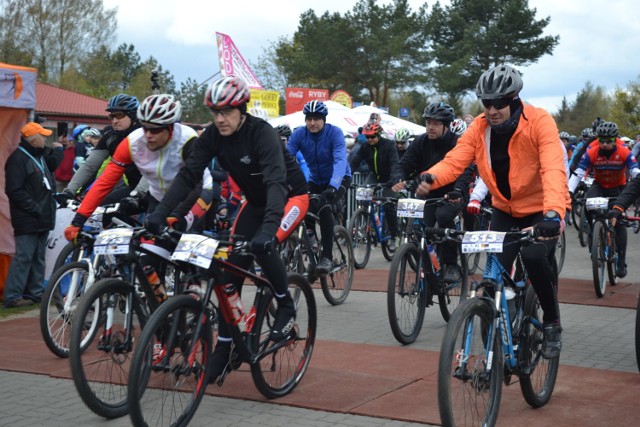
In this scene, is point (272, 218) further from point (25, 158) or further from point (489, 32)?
point (489, 32)

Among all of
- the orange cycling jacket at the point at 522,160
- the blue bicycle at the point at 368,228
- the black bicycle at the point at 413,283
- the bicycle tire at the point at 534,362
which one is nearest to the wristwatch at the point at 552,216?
the orange cycling jacket at the point at 522,160

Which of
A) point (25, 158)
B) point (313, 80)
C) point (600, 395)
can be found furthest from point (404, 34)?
point (600, 395)

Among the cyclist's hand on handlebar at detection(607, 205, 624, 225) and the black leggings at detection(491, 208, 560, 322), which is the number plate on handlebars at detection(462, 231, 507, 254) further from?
the cyclist's hand on handlebar at detection(607, 205, 624, 225)

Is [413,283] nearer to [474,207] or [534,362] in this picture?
[474,207]

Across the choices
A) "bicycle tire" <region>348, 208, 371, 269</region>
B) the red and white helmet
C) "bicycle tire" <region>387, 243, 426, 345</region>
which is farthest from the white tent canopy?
the red and white helmet

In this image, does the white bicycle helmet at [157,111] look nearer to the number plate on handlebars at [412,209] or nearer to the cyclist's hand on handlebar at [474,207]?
the number plate on handlebars at [412,209]

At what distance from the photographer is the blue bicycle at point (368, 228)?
44.9ft

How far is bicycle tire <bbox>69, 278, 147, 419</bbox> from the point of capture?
18.1 ft

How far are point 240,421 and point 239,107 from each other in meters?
1.94

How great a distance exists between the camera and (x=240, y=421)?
226 inches

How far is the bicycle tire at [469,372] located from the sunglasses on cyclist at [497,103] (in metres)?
1.28

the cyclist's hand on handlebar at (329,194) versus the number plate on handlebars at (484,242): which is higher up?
the cyclist's hand on handlebar at (329,194)

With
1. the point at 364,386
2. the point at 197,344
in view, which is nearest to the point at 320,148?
the point at 364,386

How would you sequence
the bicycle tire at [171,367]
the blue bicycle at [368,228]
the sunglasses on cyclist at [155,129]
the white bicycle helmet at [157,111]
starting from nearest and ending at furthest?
1. the bicycle tire at [171,367]
2. the white bicycle helmet at [157,111]
3. the sunglasses on cyclist at [155,129]
4. the blue bicycle at [368,228]
